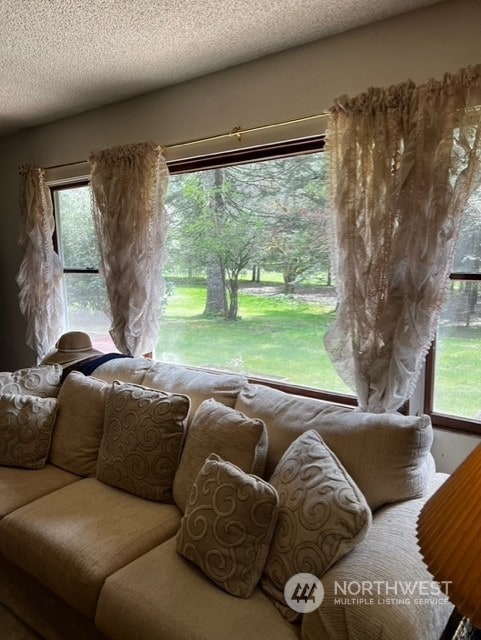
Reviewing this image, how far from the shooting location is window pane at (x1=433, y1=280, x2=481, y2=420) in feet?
6.08

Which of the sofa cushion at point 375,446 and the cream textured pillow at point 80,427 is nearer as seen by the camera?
the sofa cushion at point 375,446

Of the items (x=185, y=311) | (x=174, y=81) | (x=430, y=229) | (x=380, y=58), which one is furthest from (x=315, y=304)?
(x=174, y=81)

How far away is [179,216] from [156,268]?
382 mm

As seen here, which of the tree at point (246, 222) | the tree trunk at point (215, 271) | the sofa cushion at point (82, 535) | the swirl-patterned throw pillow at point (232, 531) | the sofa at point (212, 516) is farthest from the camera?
the tree trunk at point (215, 271)

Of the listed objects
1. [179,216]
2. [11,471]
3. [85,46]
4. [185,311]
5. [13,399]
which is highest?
[85,46]

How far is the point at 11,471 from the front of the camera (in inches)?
83.9

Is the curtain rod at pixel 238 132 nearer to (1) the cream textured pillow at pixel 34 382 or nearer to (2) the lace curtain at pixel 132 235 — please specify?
(2) the lace curtain at pixel 132 235

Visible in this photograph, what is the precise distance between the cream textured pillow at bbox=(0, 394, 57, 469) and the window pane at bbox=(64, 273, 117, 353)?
108cm

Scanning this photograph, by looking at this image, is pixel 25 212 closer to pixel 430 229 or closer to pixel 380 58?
pixel 380 58

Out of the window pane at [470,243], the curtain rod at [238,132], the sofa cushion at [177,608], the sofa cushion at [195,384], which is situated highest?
the curtain rod at [238,132]

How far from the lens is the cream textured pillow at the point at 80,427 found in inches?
83.9

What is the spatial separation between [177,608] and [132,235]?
6.87 feet

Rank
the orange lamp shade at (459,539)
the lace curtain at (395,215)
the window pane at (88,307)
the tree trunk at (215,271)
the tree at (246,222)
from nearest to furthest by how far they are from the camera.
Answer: the orange lamp shade at (459,539) < the lace curtain at (395,215) < the tree at (246,222) < the tree trunk at (215,271) < the window pane at (88,307)

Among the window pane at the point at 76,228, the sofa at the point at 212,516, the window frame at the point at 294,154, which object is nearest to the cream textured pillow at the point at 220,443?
the sofa at the point at 212,516
